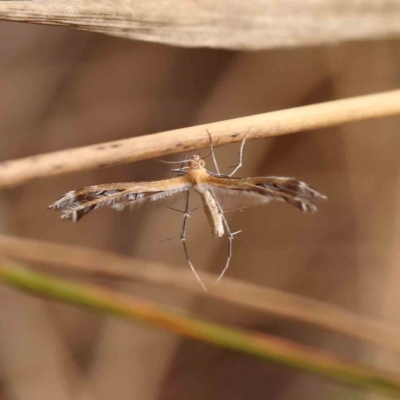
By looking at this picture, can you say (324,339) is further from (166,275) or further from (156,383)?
(166,275)

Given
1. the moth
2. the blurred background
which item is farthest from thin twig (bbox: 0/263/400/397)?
the blurred background

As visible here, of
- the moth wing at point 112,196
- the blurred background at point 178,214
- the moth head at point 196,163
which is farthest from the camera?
the blurred background at point 178,214

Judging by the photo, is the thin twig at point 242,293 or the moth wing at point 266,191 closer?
the moth wing at point 266,191

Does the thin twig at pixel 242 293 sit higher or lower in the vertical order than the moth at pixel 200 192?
lower

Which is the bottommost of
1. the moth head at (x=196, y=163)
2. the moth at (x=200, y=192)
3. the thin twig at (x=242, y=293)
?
the thin twig at (x=242, y=293)

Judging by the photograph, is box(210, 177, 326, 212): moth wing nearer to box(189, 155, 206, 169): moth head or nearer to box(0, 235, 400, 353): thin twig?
box(189, 155, 206, 169): moth head

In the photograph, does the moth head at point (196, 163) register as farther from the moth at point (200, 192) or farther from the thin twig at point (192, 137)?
the thin twig at point (192, 137)

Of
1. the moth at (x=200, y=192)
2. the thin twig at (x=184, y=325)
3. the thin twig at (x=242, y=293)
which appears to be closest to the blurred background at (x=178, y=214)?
the thin twig at (x=242, y=293)
